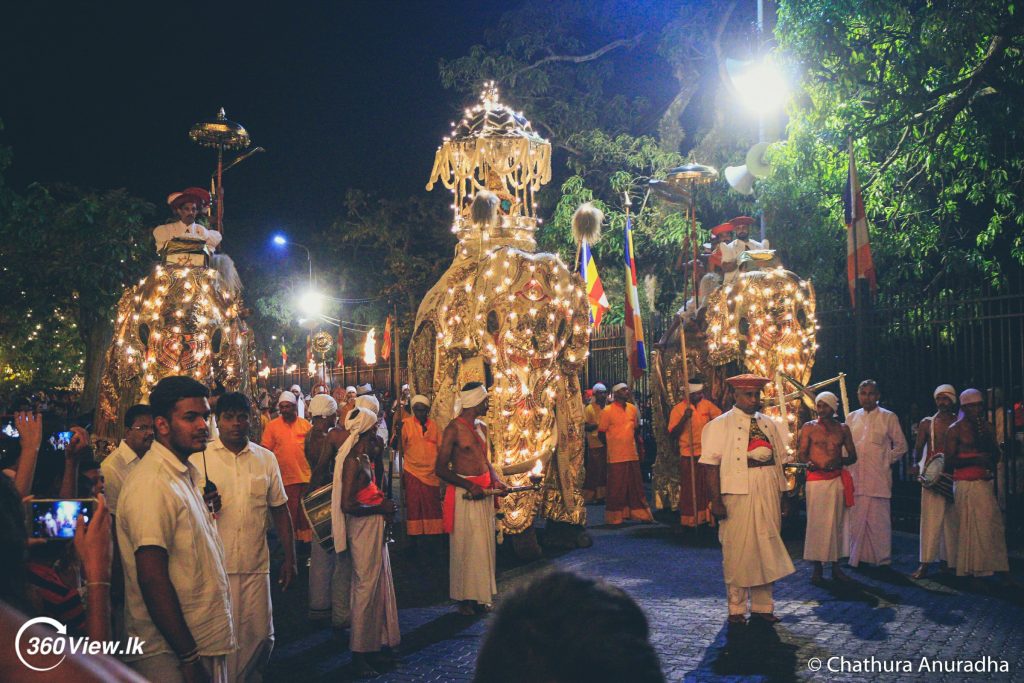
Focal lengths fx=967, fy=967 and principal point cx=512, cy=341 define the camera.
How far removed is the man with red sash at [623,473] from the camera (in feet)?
42.7

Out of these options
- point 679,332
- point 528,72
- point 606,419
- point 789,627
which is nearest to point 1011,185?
point 679,332

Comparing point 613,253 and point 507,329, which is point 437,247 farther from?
point 507,329

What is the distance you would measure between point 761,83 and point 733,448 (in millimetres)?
8642

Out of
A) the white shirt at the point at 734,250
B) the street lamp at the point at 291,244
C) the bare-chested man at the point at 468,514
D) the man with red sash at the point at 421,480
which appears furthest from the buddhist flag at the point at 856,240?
the street lamp at the point at 291,244

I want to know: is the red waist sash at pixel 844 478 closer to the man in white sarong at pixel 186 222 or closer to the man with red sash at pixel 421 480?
the man with red sash at pixel 421 480

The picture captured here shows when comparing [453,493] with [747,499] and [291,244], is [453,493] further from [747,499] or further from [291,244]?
[291,244]

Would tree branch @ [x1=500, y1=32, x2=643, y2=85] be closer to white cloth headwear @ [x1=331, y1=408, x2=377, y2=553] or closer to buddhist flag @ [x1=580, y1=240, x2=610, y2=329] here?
buddhist flag @ [x1=580, y1=240, x2=610, y2=329]

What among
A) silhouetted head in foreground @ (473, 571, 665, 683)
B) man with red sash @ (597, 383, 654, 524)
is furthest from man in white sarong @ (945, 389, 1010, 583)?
silhouetted head in foreground @ (473, 571, 665, 683)

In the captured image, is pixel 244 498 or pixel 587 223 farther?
pixel 587 223

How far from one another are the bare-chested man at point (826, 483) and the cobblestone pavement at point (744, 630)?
32 centimetres

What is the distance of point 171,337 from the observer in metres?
10.1

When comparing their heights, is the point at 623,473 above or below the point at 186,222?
below

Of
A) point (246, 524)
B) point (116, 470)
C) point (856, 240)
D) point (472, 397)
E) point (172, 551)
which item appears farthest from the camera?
point (856, 240)

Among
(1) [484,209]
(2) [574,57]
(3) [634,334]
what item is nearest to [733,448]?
(1) [484,209]
